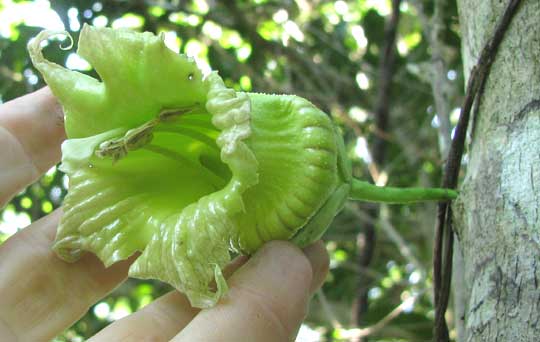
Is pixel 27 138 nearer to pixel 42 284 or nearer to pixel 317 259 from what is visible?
pixel 42 284

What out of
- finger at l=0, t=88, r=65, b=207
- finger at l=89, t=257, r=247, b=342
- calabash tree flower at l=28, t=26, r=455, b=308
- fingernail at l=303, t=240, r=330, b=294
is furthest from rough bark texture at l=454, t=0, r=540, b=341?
finger at l=0, t=88, r=65, b=207

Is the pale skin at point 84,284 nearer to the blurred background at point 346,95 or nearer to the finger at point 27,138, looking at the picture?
the finger at point 27,138

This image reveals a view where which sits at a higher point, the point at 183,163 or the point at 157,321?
the point at 183,163

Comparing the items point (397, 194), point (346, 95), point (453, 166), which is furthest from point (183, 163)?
point (346, 95)

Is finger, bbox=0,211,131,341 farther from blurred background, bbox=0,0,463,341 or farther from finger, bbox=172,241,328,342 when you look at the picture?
blurred background, bbox=0,0,463,341

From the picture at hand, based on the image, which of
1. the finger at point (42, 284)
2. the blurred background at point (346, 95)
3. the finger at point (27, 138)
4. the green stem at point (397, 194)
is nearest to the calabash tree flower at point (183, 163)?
the green stem at point (397, 194)
